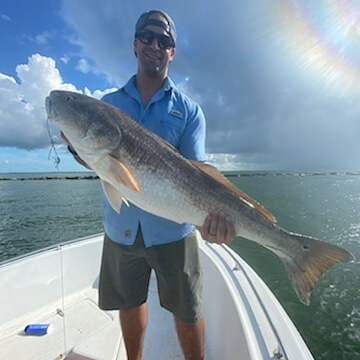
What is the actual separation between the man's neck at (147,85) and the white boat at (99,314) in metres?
2.55

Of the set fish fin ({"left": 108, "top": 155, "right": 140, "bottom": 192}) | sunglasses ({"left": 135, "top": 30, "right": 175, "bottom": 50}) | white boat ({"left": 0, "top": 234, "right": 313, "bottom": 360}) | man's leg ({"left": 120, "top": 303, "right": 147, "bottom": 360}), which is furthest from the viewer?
man's leg ({"left": 120, "top": 303, "right": 147, "bottom": 360})

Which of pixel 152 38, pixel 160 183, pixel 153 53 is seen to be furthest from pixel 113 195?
pixel 152 38

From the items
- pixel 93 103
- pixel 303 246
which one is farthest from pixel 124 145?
pixel 303 246

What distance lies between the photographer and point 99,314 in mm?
4789

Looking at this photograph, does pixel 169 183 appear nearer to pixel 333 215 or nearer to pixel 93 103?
pixel 93 103

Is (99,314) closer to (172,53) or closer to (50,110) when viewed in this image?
(50,110)

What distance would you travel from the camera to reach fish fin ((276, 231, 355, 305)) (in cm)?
251

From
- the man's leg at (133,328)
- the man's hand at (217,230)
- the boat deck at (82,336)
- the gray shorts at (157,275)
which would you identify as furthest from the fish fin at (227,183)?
the boat deck at (82,336)

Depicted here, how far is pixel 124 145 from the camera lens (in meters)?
2.45

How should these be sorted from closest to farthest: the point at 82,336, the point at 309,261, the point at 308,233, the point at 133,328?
the point at 309,261 < the point at 133,328 < the point at 82,336 < the point at 308,233

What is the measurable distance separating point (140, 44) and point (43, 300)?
446 centimetres

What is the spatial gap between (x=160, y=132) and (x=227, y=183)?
32.4 inches

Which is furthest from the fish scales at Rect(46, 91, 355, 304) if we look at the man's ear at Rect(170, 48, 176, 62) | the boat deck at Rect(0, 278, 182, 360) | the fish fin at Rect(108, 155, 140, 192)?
the boat deck at Rect(0, 278, 182, 360)

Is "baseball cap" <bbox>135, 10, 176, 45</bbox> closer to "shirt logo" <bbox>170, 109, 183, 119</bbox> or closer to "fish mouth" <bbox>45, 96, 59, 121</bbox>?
"shirt logo" <bbox>170, 109, 183, 119</bbox>
